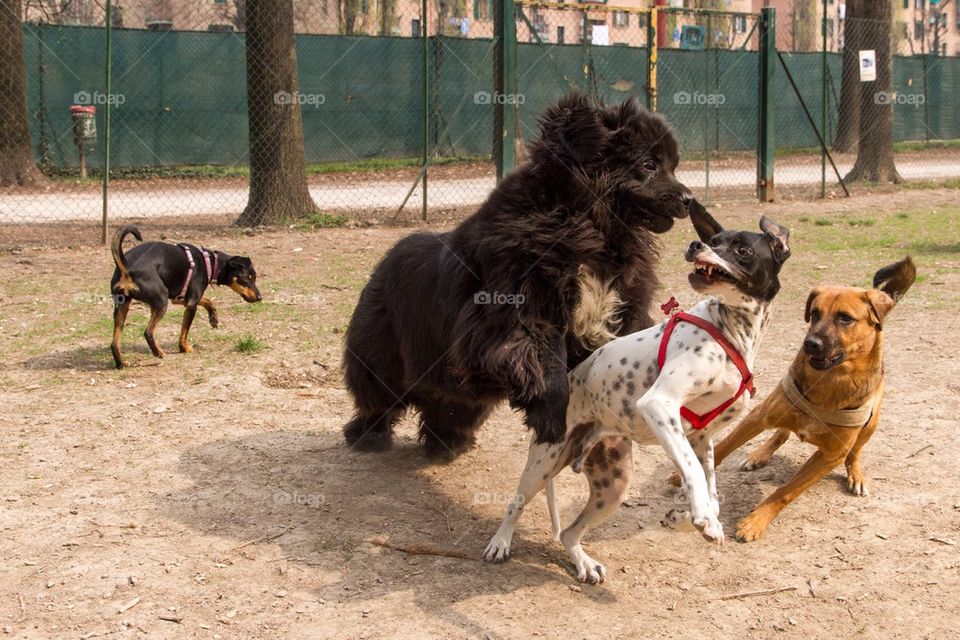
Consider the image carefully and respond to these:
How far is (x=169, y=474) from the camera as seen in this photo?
514cm

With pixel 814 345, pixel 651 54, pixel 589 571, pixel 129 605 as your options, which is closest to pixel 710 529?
pixel 589 571

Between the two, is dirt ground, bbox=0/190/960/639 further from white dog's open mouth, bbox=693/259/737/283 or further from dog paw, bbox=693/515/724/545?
white dog's open mouth, bbox=693/259/737/283

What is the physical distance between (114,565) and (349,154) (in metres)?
15.7

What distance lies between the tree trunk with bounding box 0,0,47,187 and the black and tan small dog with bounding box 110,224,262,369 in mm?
8971

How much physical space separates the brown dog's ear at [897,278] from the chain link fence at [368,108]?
886 cm

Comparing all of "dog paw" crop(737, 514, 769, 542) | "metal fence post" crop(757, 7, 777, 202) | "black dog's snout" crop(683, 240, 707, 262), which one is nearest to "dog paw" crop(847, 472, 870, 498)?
"dog paw" crop(737, 514, 769, 542)

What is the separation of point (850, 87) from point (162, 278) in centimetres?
1628

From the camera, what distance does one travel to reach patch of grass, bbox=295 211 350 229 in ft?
40.3

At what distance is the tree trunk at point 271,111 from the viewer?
1228 centimetres

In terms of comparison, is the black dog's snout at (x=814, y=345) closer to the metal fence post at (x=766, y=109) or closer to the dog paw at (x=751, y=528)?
the dog paw at (x=751, y=528)

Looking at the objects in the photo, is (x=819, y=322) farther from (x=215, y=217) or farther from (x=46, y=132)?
(x=46, y=132)

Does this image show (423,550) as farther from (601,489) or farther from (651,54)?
(651,54)

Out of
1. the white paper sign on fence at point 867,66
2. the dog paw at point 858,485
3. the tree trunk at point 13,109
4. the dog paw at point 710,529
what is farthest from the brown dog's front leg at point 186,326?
the white paper sign on fence at point 867,66

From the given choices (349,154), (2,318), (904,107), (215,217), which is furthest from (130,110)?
(904,107)
